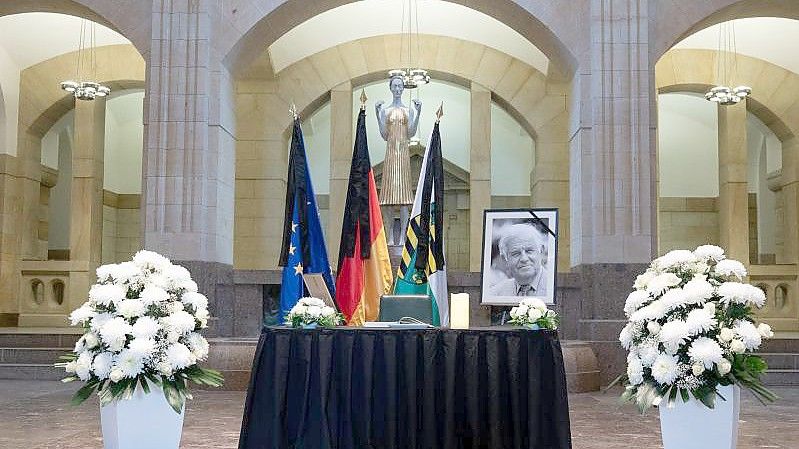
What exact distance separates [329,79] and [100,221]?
17.7ft

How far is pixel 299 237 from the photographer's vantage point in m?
10.6

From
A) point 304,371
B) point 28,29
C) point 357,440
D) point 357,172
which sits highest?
Answer: point 28,29

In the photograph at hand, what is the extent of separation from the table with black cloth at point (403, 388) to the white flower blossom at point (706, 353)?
100 cm

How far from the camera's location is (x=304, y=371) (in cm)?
630

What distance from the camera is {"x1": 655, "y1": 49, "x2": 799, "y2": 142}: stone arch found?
1792 cm

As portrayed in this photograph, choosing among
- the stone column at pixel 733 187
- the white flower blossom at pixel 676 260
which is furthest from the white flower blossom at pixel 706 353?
the stone column at pixel 733 187

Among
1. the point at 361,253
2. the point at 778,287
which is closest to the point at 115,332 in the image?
the point at 361,253

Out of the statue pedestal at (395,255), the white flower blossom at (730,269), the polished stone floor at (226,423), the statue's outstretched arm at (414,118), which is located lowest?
the polished stone floor at (226,423)

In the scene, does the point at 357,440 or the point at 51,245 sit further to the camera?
the point at 51,245

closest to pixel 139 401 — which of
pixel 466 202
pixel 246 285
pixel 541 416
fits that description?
pixel 541 416

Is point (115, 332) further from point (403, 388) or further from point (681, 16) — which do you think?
point (681, 16)

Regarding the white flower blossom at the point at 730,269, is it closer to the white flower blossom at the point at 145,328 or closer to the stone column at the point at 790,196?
the white flower blossom at the point at 145,328

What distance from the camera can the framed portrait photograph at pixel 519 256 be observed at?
36.8 feet

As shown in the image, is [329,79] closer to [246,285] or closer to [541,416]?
[246,285]
